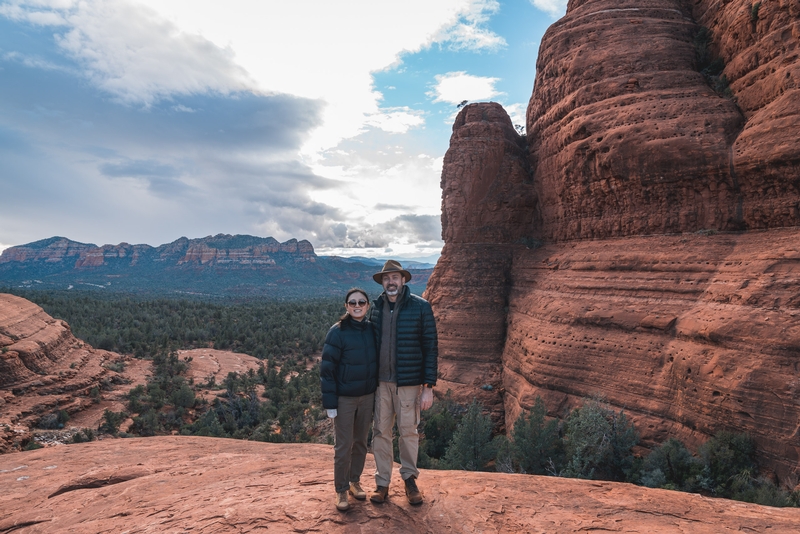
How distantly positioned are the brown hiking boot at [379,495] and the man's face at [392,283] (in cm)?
239

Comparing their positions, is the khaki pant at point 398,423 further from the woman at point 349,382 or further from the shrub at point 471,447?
the shrub at point 471,447

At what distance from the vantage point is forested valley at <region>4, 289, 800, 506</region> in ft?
29.4

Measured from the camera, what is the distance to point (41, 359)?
63.1 ft

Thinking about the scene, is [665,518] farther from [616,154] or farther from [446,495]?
[616,154]

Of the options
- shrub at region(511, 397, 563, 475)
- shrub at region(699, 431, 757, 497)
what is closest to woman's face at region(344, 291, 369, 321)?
shrub at region(511, 397, 563, 475)

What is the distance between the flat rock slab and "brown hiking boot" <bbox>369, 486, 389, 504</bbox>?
11 centimetres

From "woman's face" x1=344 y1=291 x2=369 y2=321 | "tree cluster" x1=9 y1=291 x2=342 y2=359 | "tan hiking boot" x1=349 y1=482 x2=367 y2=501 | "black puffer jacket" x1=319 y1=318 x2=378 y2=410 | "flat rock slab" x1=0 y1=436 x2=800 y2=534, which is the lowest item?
"tree cluster" x1=9 y1=291 x2=342 y2=359

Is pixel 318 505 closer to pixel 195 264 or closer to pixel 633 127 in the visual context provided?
pixel 633 127

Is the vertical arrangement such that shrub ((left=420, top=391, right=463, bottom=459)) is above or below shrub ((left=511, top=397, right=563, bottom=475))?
below

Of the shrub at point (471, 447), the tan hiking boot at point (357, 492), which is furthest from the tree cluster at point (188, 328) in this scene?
the tan hiking boot at point (357, 492)

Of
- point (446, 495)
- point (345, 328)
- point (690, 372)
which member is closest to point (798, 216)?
point (690, 372)

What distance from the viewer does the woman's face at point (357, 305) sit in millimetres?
4770

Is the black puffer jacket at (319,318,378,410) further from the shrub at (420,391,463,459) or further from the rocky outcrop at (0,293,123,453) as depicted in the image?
the rocky outcrop at (0,293,123,453)

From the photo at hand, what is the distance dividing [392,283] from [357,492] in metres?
2.63
